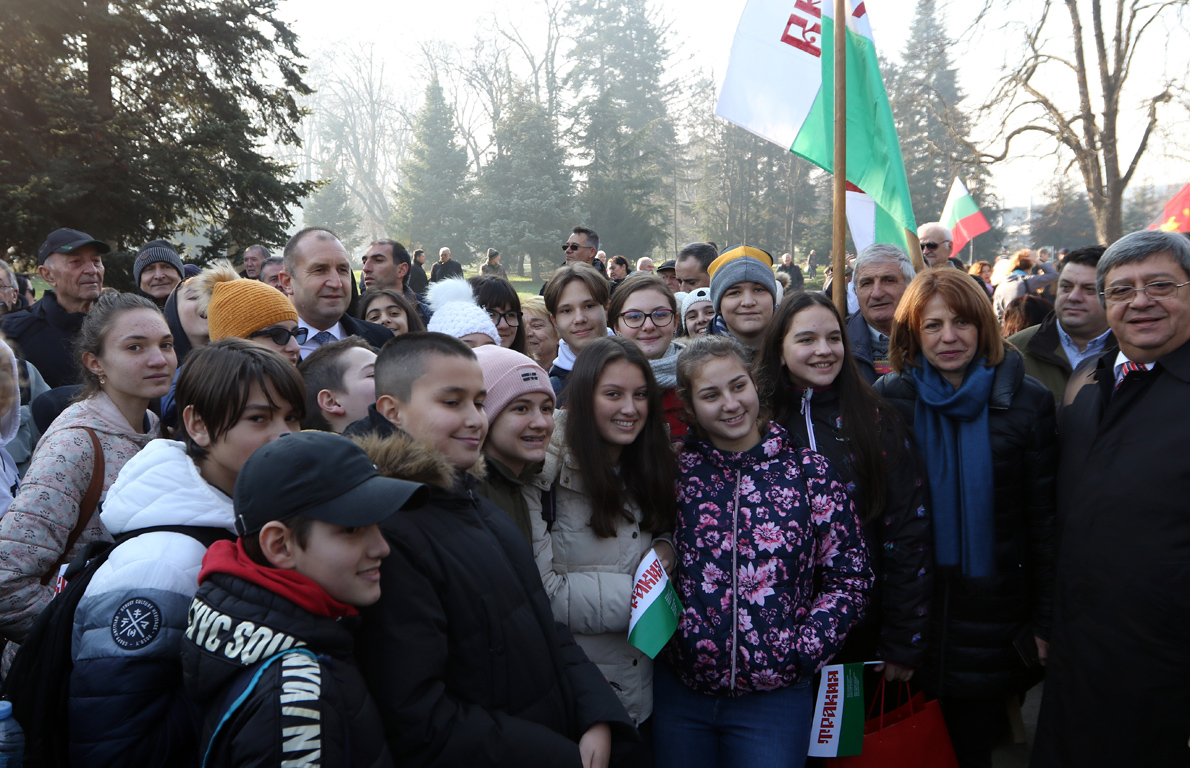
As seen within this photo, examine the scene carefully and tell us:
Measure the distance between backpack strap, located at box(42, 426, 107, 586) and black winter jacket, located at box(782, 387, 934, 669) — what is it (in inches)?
103

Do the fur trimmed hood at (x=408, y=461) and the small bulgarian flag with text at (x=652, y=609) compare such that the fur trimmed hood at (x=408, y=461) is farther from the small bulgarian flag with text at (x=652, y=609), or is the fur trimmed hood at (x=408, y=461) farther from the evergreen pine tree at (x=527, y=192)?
the evergreen pine tree at (x=527, y=192)

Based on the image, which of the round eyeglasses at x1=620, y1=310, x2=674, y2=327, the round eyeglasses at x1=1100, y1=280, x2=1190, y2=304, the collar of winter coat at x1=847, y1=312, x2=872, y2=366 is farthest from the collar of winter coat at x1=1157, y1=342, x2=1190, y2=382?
the round eyeglasses at x1=620, y1=310, x2=674, y2=327

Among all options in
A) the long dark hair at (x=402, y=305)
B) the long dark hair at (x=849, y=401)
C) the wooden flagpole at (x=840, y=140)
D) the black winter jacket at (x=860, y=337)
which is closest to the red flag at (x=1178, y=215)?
the wooden flagpole at (x=840, y=140)

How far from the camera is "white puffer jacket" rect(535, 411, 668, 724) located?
2.59m

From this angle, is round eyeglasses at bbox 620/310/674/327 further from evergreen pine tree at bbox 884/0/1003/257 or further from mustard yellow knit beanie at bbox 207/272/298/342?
evergreen pine tree at bbox 884/0/1003/257

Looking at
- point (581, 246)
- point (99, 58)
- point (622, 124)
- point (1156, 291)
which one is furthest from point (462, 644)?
point (622, 124)

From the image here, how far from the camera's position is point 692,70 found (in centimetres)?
4409

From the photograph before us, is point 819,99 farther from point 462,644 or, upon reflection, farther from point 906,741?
point 462,644

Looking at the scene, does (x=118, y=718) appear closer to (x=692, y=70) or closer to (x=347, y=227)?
(x=347, y=227)

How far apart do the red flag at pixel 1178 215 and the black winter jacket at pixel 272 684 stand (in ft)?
32.3

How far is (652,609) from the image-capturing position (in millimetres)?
2561

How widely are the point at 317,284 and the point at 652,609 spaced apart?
108 inches

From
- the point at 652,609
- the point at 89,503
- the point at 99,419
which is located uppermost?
the point at 99,419

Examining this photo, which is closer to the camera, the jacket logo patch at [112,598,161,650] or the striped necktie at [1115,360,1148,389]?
the jacket logo patch at [112,598,161,650]
